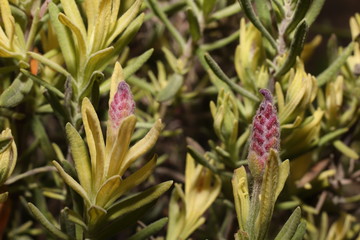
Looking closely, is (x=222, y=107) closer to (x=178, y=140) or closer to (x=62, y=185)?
(x=62, y=185)

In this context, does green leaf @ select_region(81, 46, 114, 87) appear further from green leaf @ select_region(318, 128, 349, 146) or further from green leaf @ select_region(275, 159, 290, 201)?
green leaf @ select_region(318, 128, 349, 146)

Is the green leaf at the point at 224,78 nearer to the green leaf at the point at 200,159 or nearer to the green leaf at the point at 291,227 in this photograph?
the green leaf at the point at 200,159

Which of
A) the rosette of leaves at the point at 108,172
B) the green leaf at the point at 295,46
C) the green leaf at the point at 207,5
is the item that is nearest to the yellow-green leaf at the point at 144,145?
the rosette of leaves at the point at 108,172

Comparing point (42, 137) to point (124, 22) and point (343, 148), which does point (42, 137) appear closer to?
point (124, 22)

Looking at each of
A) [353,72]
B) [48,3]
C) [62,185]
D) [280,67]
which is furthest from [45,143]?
[353,72]

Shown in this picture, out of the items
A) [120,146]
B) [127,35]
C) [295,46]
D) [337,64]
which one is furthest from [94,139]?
[337,64]
